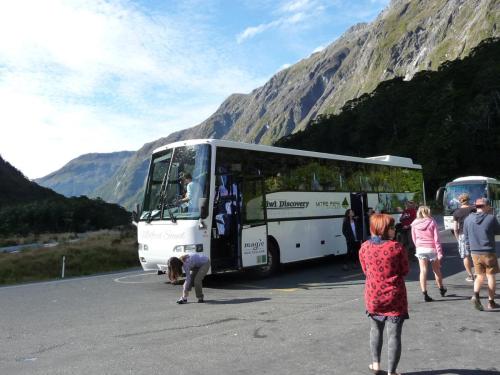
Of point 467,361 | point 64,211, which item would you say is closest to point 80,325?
point 467,361

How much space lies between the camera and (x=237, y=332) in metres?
7.54

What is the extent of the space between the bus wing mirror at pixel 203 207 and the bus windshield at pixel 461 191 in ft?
58.3

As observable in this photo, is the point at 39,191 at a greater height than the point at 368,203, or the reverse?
the point at 39,191

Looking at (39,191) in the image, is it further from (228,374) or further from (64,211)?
(228,374)

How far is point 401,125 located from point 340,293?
256ft

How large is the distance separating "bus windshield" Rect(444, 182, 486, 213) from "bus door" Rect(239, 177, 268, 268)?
15.6m

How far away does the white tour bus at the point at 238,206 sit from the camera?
11758 mm

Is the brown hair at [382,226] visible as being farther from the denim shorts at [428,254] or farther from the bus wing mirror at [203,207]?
the bus wing mirror at [203,207]

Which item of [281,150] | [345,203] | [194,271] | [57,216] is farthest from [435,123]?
[194,271]

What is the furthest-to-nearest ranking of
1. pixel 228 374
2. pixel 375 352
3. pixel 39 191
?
pixel 39 191 → pixel 228 374 → pixel 375 352

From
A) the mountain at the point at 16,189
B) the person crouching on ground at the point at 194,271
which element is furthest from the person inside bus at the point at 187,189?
the mountain at the point at 16,189

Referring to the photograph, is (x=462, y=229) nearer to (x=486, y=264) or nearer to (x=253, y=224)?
(x=486, y=264)

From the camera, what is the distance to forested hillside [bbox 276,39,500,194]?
65938 mm

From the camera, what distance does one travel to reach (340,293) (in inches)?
419
